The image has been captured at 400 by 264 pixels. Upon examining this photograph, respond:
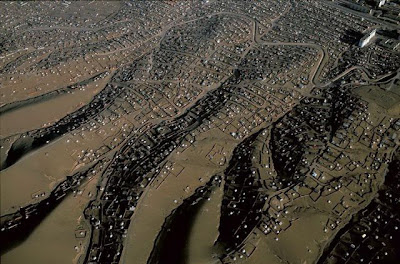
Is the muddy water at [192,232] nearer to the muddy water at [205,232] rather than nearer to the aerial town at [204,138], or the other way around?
the muddy water at [205,232]

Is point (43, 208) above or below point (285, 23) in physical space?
below

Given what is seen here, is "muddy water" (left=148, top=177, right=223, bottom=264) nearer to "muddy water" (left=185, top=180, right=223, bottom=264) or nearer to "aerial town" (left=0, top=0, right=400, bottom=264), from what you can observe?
"muddy water" (left=185, top=180, right=223, bottom=264)

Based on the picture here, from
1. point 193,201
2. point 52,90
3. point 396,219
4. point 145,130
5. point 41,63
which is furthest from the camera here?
point 41,63

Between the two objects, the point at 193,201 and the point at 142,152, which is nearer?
the point at 193,201

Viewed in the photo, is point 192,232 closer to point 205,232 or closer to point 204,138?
point 205,232

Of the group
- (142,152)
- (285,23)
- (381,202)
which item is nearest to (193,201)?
(142,152)

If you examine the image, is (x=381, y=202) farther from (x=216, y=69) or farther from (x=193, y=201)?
(x=216, y=69)

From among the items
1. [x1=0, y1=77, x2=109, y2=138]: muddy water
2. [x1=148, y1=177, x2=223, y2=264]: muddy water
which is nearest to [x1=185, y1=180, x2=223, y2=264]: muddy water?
[x1=148, y1=177, x2=223, y2=264]: muddy water

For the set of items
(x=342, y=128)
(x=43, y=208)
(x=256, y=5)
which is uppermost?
(x=256, y=5)
